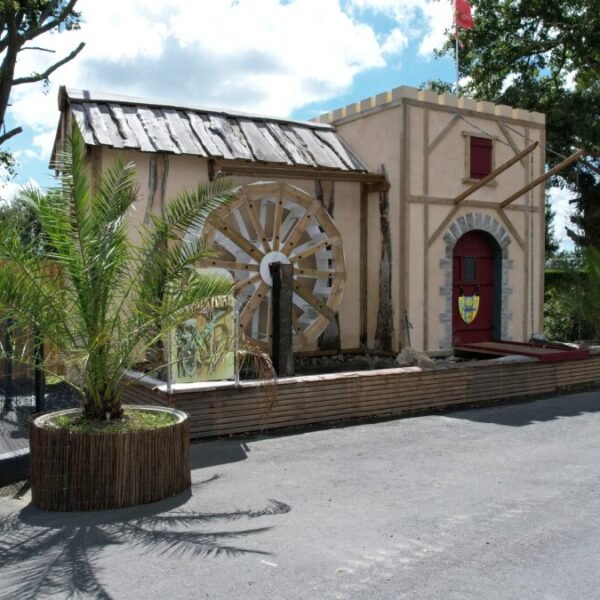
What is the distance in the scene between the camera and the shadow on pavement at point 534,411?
8.20 meters

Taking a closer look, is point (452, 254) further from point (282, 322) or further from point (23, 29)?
point (23, 29)

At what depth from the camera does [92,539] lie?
4.38 m

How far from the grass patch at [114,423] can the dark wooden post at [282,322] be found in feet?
11.8

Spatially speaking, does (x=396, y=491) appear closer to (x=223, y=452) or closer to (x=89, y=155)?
(x=223, y=452)

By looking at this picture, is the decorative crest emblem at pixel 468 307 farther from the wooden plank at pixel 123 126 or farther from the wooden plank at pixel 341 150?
the wooden plank at pixel 123 126

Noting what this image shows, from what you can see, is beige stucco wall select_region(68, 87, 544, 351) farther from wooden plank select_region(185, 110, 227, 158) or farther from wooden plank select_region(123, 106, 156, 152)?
wooden plank select_region(123, 106, 156, 152)

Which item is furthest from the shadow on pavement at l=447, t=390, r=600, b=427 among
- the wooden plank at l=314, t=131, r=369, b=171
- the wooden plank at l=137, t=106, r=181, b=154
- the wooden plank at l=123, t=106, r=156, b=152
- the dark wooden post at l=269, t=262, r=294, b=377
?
the wooden plank at l=123, t=106, r=156, b=152

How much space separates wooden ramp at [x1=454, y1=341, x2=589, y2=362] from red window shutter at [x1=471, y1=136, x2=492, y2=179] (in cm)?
288

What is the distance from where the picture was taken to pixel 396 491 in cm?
537

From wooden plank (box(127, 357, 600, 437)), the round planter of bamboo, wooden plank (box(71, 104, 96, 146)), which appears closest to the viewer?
the round planter of bamboo

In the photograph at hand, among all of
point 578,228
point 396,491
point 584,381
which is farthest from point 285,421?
point 578,228

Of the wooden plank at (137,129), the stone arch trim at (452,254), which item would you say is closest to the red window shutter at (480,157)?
the stone arch trim at (452,254)

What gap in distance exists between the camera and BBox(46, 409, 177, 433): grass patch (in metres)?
5.14

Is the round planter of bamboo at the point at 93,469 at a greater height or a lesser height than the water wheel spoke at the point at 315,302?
lesser
